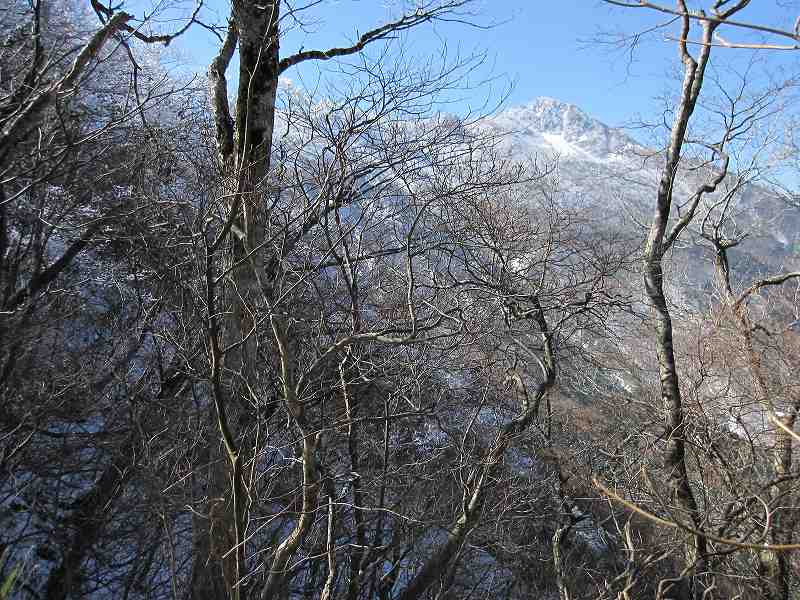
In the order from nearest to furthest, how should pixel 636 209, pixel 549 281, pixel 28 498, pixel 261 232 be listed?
pixel 261 232 < pixel 28 498 < pixel 549 281 < pixel 636 209

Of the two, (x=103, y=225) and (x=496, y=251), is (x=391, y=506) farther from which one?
(x=103, y=225)

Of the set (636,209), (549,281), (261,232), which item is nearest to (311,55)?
(261,232)

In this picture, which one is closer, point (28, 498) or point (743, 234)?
point (28, 498)

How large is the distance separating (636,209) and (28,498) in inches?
337

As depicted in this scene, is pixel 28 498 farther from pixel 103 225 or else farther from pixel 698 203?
pixel 698 203

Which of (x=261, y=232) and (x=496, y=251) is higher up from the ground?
(x=496, y=251)

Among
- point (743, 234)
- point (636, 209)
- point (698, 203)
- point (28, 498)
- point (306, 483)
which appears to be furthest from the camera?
A: point (636, 209)

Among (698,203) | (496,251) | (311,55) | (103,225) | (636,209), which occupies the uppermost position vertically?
(636,209)

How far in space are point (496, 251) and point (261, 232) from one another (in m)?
3.10

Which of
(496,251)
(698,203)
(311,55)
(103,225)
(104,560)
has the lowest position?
(104,560)

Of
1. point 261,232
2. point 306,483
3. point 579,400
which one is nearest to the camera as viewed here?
point 306,483

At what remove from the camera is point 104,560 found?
4.91 meters

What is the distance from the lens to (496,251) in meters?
6.29

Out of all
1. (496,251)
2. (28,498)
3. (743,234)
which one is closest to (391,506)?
(496,251)
